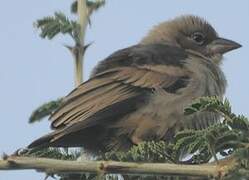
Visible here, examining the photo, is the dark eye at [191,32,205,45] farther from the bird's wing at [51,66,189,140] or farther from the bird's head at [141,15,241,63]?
the bird's wing at [51,66,189,140]

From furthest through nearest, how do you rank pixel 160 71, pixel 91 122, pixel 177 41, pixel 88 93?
pixel 177 41 < pixel 160 71 < pixel 88 93 < pixel 91 122

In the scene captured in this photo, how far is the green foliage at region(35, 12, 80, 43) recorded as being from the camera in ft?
15.9

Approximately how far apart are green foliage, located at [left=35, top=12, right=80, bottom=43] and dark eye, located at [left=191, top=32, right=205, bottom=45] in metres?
2.53

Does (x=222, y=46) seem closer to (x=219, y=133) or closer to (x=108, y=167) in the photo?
(x=219, y=133)

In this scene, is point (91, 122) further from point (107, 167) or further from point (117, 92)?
Answer: point (107, 167)

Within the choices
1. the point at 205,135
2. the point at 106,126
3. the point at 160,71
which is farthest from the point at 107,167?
the point at 160,71

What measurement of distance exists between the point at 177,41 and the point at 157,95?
6.53 ft

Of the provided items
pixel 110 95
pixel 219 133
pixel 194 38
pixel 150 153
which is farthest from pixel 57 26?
pixel 194 38

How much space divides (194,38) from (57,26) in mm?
2660

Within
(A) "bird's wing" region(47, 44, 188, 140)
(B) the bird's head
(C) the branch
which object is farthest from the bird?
(C) the branch

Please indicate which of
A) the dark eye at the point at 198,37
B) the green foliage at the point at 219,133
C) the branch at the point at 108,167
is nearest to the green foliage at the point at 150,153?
the green foliage at the point at 219,133

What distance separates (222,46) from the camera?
7.38m

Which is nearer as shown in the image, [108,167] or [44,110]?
[108,167]

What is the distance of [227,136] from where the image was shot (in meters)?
3.00
